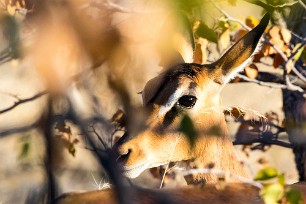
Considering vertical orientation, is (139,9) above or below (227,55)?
above

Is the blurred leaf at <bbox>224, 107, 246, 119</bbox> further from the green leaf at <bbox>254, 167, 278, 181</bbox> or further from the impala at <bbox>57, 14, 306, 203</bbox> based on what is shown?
the green leaf at <bbox>254, 167, 278, 181</bbox>

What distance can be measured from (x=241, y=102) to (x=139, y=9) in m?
6.08

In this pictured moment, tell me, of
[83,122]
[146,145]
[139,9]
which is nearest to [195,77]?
[146,145]

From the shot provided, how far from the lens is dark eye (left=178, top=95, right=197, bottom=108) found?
4.29m

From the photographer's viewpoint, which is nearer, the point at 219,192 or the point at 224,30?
A: the point at 219,192

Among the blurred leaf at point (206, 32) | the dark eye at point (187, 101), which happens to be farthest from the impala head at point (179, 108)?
the blurred leaf at point (206, 32)

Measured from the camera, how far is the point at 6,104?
212 inches

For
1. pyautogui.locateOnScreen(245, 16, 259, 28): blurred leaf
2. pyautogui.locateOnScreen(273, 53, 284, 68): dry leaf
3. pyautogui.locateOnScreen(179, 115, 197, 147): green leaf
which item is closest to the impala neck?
pyautogui.locateOnScreen(273, 53, 284, 68): dry leaf

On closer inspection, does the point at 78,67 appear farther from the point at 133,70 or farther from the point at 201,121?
the point at 201,121

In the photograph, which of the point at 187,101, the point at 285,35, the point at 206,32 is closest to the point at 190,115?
the point at 187,101

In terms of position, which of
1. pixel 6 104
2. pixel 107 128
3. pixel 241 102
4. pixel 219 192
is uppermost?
pixel 107 128

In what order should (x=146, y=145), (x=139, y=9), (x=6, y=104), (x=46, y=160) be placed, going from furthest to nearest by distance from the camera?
(x=6, y=104), (x=146, y=145), (x=139, y=9), (x=46, y=160)

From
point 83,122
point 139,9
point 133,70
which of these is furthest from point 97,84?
point 139,9

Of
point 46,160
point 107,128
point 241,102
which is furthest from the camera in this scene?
point 241,102
